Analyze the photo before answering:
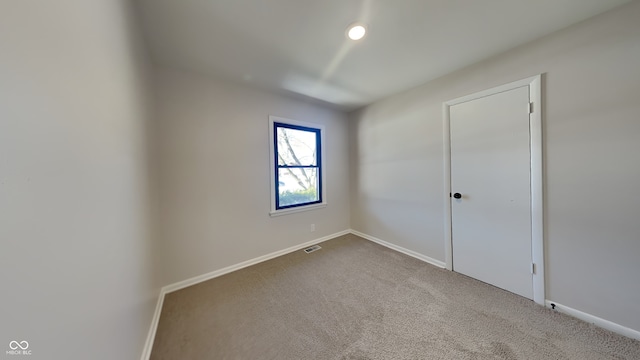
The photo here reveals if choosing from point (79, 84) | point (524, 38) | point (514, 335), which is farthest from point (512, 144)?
point (79, 84)

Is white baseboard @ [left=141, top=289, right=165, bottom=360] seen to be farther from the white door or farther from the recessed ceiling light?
the white door

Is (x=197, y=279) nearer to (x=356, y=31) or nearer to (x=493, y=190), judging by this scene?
(x=356, y=31)

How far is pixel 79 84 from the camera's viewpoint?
715mm

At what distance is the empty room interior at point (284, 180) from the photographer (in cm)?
60

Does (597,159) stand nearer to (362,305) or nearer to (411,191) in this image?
(411,191)

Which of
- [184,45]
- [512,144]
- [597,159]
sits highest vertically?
[184,45]

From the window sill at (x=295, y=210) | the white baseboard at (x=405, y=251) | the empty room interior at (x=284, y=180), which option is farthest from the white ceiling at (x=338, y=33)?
the white baseboard at (x=405, y=251)

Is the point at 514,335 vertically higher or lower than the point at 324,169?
lower

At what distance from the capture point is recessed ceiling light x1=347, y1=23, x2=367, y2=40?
1.58m

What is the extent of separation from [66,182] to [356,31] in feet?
6.45

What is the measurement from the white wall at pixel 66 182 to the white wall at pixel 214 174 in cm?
105

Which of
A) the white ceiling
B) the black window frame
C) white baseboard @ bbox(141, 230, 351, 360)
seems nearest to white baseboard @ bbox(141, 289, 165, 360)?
white baseboard @ bbox(141, 230, 351, 360)

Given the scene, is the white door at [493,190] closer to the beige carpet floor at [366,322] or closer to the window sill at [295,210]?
the beige carpet floor at [366,322]

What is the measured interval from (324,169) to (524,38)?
2.67 meters
